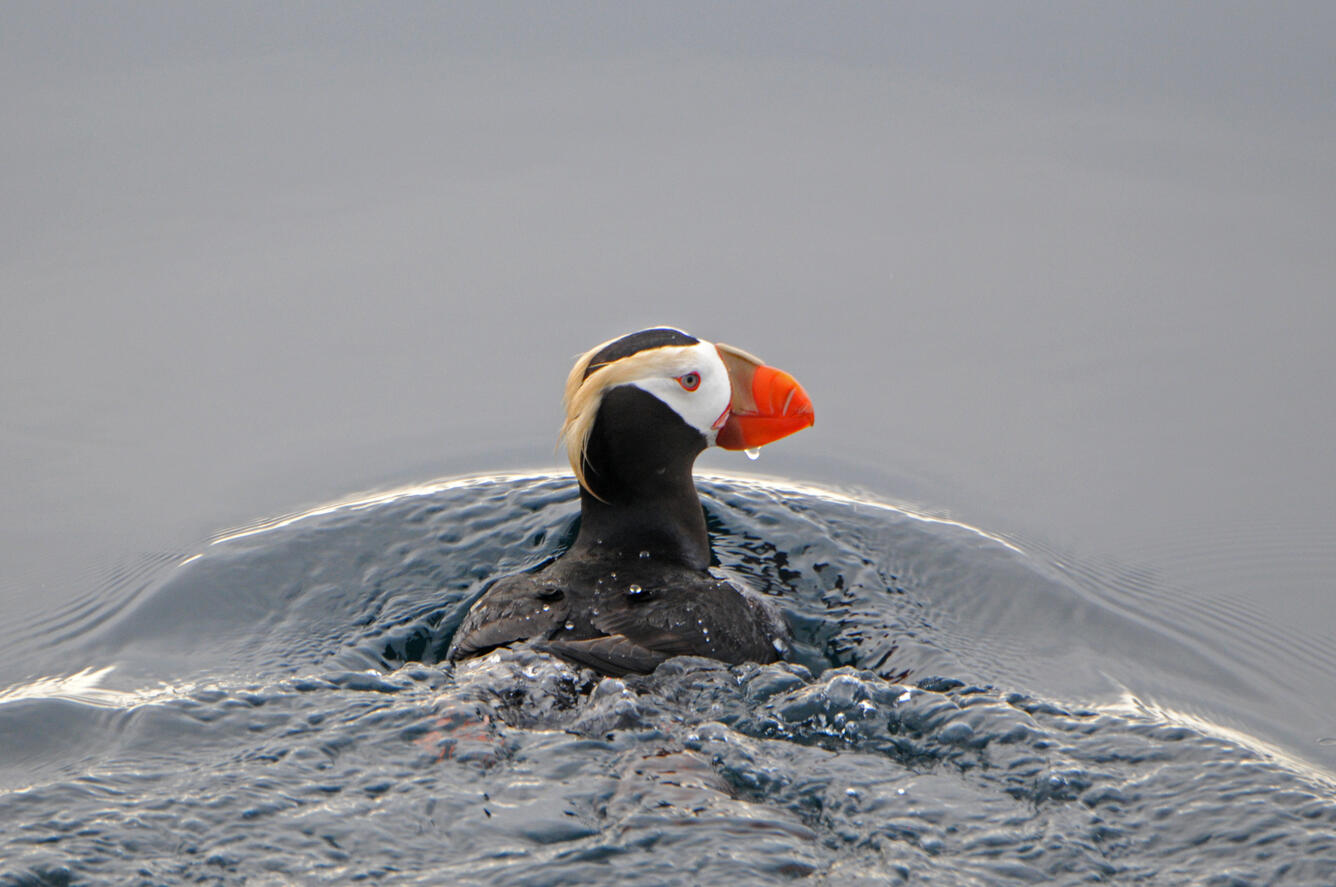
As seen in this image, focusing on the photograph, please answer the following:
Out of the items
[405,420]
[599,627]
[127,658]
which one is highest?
[405,420]

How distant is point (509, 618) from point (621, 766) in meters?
0.93

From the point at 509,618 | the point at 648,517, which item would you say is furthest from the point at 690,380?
A: the point at 509,618

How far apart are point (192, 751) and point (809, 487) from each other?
11.3 ft

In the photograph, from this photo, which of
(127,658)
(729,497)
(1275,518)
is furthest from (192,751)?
(1275,518)

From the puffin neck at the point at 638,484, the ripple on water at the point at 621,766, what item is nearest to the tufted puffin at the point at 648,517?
the puffin neck at the point at 638,484

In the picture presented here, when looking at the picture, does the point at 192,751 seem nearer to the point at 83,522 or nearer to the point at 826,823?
the point at 826,823

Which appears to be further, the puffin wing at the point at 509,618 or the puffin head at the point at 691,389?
the puffin head at the point at 691,389

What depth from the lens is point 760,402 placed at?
584 cm

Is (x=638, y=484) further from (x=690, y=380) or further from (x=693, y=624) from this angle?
(x=693, y=624)

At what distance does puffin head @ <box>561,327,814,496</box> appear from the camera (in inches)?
216

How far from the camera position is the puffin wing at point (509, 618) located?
16.5 feet

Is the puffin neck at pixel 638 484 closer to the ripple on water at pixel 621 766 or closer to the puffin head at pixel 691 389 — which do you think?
the puffin head at pixel 691 389

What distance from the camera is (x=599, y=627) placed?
5.04 m

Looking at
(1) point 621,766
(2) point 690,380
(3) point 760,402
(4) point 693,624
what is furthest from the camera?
(3) point 760,402
